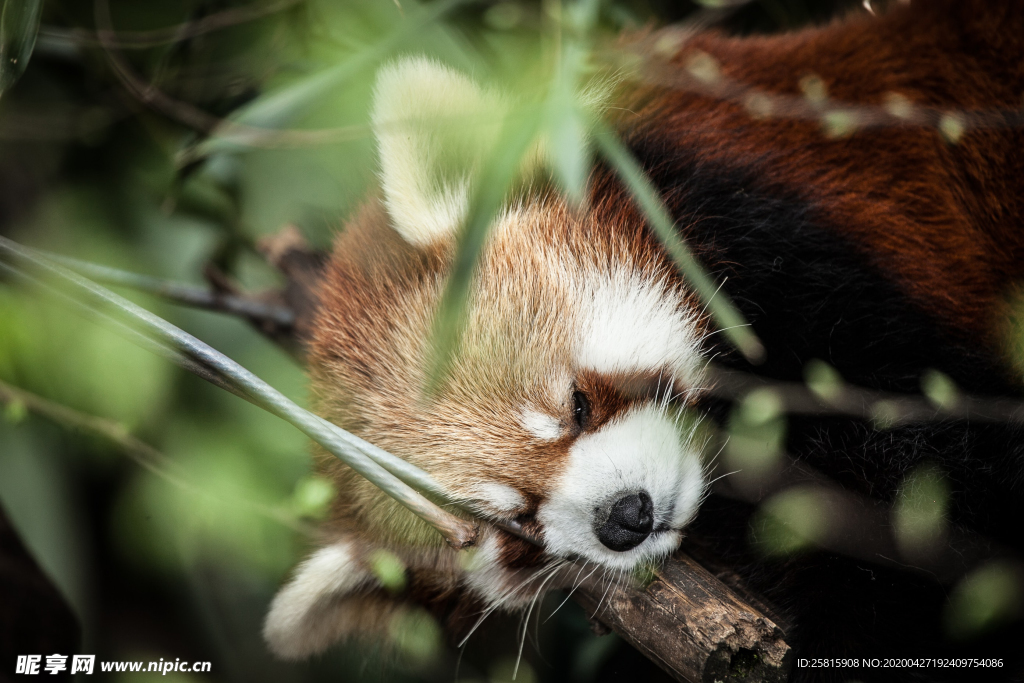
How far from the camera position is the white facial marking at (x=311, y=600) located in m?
1.57

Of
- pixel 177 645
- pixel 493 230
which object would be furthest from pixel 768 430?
pixel 177 645

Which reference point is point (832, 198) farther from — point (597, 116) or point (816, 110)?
point (597, 116)

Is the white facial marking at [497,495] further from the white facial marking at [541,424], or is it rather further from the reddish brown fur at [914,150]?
the reddish brown fur at [914,150]

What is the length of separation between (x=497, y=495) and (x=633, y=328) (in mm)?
464

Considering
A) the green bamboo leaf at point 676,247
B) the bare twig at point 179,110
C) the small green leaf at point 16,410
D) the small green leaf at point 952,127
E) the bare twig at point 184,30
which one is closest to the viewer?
the green bamboo leaf at point 676,247

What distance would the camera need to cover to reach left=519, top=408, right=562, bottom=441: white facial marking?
4.80ft

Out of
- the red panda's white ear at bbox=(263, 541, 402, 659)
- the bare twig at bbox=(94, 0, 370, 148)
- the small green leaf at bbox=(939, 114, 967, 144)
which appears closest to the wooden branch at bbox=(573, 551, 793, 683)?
the red panda's white ear at bbox=(263, 541, 402, 659)

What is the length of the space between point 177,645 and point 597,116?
6.93ft

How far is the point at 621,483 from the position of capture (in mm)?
1438

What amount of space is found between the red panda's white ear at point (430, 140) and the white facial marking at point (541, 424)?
0.43 metres

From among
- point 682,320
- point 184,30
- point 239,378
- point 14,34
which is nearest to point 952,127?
point 682,320

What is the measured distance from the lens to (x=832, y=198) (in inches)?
62.9

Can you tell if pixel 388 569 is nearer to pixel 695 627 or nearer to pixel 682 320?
pixel 695 627

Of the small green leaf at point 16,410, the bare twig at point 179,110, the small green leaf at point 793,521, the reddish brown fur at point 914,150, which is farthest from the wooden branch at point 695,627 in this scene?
the small green leaf at point 16,410
